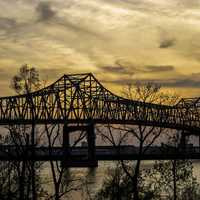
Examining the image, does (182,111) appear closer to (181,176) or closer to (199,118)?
(199,118)

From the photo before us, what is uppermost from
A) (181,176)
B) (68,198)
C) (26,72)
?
(26,72)

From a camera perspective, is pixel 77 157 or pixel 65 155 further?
pixel 77 157

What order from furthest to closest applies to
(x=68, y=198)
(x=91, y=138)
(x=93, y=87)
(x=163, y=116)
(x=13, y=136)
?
(x=163, y=116)
(x=93, y=87)
(x=91, y=138)
(x=68, y=198)
(x=13, y=136)

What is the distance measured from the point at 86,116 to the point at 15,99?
59.3ft

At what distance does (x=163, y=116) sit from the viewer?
15850 cm

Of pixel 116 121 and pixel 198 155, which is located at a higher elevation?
pixel 116 121

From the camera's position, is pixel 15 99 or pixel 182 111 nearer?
pixel 15 99

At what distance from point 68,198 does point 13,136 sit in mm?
21966

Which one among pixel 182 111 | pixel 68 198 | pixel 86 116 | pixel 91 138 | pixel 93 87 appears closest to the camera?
pixel 68 198

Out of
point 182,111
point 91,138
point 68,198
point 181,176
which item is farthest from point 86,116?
point 181,176

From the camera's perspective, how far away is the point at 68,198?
56469 mm

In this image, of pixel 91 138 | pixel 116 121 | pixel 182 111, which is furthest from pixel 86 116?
pixel 182 111

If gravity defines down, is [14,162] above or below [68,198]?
above

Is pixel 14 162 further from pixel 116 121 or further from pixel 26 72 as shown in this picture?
pixel 116 121
